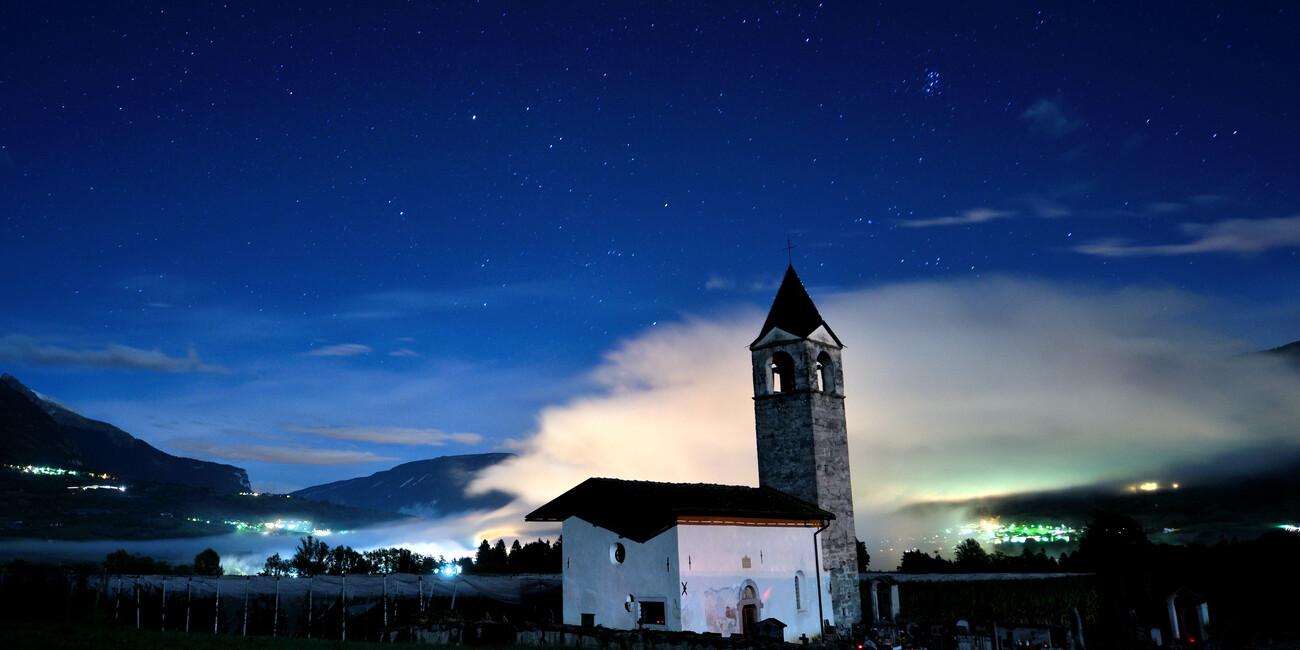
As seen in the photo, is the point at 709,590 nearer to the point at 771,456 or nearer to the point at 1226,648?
the point at 771,456

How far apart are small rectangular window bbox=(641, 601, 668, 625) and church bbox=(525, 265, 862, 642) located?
0.05m

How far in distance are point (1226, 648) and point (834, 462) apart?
16412 mm

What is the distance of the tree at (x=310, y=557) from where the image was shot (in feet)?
173

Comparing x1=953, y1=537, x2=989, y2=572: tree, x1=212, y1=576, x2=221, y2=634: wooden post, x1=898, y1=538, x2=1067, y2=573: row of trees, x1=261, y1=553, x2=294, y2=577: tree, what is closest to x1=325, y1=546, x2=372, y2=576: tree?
x1=261, y1=553, x2=294, y2=577: tree

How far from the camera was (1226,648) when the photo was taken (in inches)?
1262

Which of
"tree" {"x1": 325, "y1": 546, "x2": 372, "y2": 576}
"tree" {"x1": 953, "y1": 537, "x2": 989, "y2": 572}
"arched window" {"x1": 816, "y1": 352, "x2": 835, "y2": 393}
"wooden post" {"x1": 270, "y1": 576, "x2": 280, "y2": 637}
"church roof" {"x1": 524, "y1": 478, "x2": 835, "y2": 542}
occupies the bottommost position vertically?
"tree" {"x1": 953, "y1": 537, "x2": 989, "y2": 572}

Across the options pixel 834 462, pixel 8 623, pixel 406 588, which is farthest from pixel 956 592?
pixel 8 623

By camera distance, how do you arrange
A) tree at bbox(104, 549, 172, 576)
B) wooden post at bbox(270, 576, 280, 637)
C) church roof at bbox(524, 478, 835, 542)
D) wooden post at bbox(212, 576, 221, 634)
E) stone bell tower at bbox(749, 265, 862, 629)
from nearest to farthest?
church roof at bbox(524, 478, 835, 542) → wooden post at bbox(270, 576, 280, 637) → wooden post at bbox(212, 576, 221, 634) → stone bell tower at bbox(749, 265, 862, 629) → tree at bbox(104, 549, 172, 576)

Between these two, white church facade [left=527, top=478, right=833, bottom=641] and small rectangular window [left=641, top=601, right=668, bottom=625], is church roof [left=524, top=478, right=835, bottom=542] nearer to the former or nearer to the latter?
white church facade [left=527, top=478, right=833, bottom=641]

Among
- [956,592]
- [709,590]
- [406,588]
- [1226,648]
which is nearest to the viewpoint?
[709,590]

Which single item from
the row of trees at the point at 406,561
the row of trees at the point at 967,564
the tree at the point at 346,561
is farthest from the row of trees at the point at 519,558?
the row of trees at the point at 967,564

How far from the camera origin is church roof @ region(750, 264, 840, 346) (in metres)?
37.2

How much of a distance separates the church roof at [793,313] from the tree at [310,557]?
33317mm

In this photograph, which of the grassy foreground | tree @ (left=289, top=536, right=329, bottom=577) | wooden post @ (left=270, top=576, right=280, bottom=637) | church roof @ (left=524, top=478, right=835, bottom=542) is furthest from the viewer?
tree @ (left=289, top=536, right=329, bottom=577)
